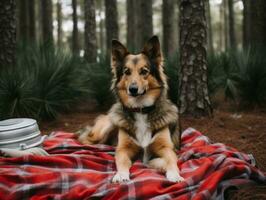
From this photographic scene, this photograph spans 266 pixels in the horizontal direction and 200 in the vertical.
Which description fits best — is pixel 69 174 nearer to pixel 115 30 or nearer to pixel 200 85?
pixel 200 85

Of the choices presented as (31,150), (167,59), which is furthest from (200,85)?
(31,150)

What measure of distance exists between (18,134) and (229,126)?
3994mm

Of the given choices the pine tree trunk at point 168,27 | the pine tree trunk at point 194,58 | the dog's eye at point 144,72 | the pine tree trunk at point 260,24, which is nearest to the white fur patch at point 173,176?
the dog's eye at point 144,72

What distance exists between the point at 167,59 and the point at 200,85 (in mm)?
1986

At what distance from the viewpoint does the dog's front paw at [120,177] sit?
387 centimetres

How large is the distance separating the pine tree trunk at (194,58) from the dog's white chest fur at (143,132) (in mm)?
2453

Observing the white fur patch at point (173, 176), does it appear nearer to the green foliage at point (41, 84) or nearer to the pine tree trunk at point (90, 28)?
the green foliage at point (41, 84)

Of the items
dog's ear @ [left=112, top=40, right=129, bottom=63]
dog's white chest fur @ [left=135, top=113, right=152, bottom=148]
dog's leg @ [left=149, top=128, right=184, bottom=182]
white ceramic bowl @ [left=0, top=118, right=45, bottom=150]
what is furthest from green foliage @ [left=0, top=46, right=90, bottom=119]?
dog's leg @ [left=149, top=128, right=184, bottom=182]

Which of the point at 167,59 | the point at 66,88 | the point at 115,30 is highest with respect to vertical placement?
the point at 115,30

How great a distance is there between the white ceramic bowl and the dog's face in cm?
125

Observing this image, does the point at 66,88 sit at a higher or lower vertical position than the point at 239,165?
higher

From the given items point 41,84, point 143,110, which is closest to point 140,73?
point 143,110

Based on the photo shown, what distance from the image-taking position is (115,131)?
17.7 ft

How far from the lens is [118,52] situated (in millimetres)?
5031
